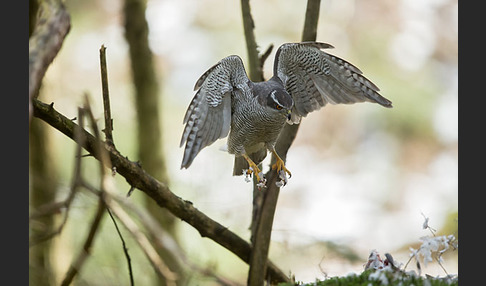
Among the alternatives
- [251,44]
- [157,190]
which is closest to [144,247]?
[157,190]

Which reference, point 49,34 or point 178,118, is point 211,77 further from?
point 178,118

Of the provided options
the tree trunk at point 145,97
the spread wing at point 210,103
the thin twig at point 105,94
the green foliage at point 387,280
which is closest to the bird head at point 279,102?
the spread wing at point 210,103

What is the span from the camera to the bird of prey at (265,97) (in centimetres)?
408

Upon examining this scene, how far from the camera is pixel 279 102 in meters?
4.11

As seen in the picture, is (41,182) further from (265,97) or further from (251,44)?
(265,97)

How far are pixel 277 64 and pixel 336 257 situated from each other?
→ 2.87m

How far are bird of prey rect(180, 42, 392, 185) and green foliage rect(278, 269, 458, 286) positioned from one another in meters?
0.97

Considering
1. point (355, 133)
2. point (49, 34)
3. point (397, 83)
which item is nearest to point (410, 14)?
point (397, 83)

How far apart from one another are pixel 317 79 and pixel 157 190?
1.57 m

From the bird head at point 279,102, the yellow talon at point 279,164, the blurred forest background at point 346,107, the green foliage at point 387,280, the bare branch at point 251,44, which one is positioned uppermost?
the blurred forest background at point 346,107

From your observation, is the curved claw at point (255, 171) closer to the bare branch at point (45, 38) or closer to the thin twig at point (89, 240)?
the thin twig at point (89, 240)

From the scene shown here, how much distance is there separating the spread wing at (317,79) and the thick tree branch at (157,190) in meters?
1.14

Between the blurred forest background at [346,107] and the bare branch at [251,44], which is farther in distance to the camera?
the blurred forest background at [346,107]

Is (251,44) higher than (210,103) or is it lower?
higher
